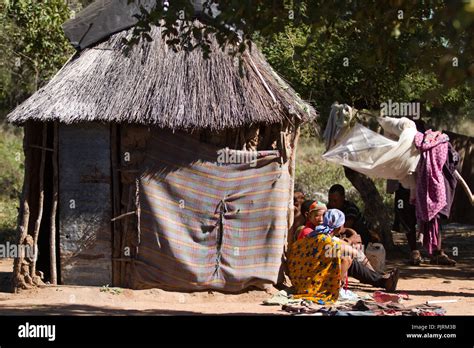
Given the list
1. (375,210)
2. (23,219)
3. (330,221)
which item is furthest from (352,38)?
(375,210)

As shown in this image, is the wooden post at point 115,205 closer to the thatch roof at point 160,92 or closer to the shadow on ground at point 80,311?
the thatch roof at point 160,92

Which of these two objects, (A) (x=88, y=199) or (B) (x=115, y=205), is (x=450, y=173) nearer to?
(B) (x=115, y=205)

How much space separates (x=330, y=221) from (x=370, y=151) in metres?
1.70

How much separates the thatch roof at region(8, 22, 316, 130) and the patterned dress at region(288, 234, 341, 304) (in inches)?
55.7

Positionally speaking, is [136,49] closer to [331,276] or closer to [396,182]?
[331,276]

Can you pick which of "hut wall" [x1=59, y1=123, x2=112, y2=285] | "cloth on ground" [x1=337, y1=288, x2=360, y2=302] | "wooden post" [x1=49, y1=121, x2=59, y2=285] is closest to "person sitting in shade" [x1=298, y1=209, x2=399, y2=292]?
"cloth on ground" [x1=337, y1=288, x2=360, y2=302]

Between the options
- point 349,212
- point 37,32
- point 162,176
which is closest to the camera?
point 162,176

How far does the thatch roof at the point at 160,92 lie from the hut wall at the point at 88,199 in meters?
0.40

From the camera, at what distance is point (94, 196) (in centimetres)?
1039

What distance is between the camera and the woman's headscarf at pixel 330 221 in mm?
9734

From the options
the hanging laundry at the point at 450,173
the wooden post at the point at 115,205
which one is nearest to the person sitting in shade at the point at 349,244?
the hanging laundry at the point at 450,173

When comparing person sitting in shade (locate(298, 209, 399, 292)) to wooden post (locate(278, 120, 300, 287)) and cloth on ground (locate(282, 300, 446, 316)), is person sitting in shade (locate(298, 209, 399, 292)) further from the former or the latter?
cloth on ground (locate(282, 300, 446, 316))

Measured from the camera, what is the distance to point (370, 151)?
11.1 meters
